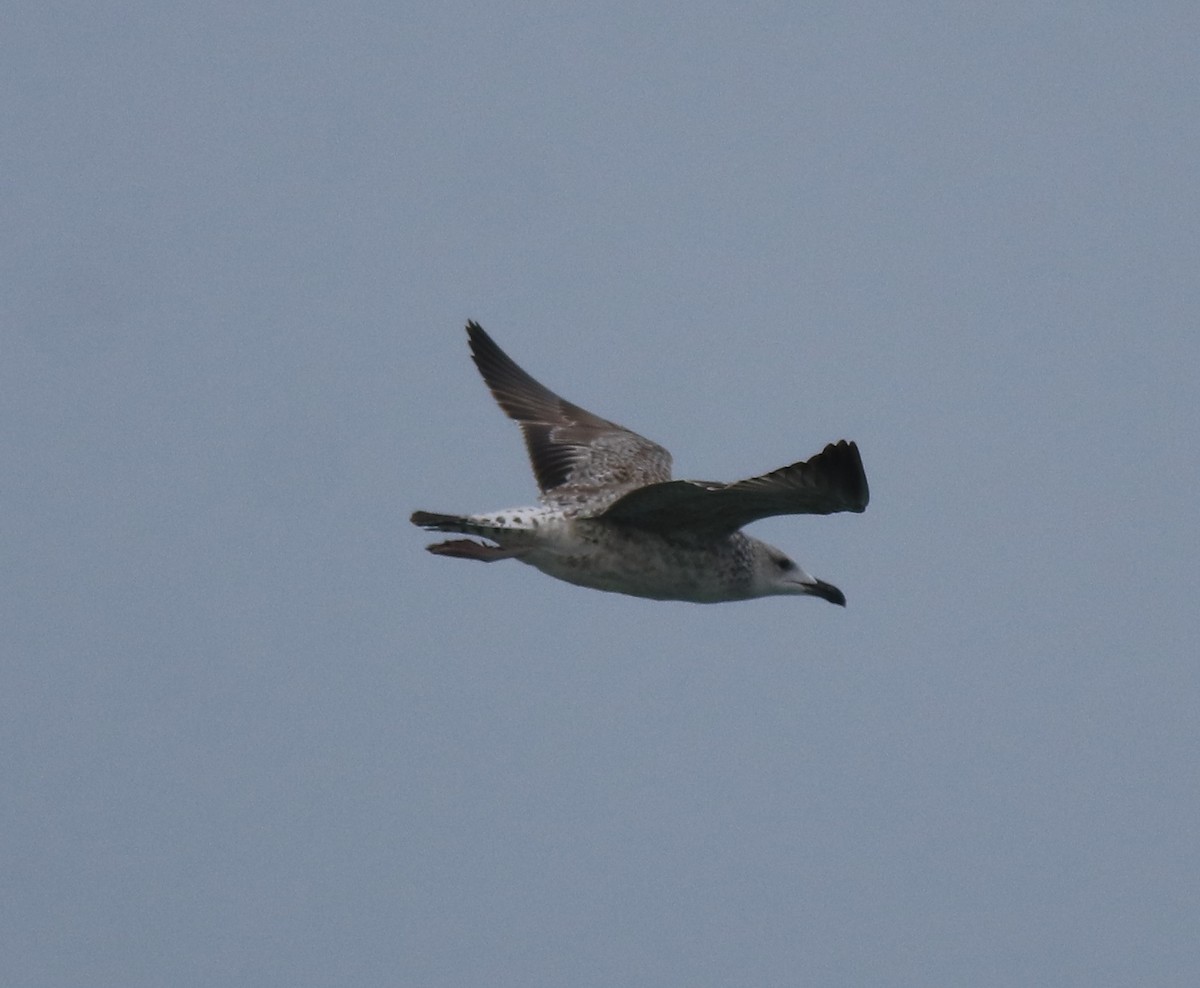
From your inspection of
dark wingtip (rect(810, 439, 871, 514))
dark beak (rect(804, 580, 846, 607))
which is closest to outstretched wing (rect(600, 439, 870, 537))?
dark wingtip (rect(810, 439, 871, 514))

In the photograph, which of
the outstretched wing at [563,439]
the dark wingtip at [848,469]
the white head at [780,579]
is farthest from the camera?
the outstretched wing at [563,439]

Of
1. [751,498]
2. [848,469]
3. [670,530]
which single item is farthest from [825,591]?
[848,469]

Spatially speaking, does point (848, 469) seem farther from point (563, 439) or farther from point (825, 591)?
point (563, 439)

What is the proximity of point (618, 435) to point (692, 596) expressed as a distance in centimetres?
305

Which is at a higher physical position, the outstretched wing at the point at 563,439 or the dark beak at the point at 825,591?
the outstretched wing at the point at 563,439

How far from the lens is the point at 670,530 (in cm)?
1402

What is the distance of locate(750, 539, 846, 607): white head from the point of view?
48.3 feet

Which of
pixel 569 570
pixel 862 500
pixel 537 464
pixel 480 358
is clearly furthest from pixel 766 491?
pixel 480 358

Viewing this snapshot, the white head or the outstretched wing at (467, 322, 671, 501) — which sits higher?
the outstretched wing at (467, 322, 671, 501)

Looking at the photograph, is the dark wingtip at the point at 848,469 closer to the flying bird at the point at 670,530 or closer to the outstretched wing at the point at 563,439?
the flying bird at the point at 670,530

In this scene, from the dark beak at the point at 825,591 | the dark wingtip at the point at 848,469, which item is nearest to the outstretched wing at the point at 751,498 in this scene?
the dark wingtip at the point at 848,469

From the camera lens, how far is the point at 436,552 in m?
13.6

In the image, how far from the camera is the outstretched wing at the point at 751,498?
1225 centimetres

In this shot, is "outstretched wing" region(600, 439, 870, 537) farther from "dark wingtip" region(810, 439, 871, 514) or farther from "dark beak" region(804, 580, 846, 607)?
"dark beak" region(804, 580, 846, 607)
